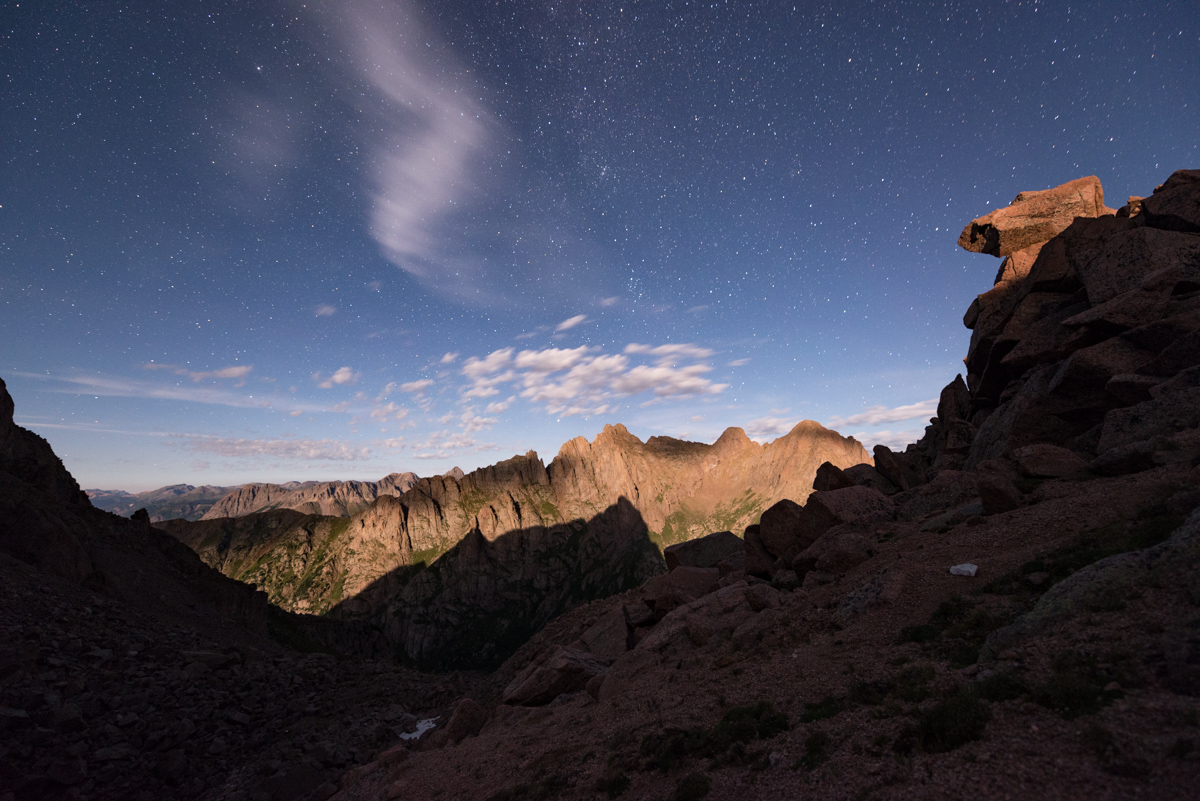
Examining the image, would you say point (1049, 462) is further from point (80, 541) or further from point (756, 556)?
point (80, 541)

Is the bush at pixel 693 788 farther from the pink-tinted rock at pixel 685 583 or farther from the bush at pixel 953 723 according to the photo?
the pink-tinted rock at pixel 685 583

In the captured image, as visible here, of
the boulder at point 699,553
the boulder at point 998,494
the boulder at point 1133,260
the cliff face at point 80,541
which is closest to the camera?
the boulder at point 998,494

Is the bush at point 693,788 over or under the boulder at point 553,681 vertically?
over

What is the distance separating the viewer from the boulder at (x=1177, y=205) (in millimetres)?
26750

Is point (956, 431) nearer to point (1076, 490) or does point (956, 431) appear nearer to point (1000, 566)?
point (1076, 490)

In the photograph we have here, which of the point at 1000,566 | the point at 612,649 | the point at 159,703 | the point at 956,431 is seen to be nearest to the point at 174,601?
the point at 159,703

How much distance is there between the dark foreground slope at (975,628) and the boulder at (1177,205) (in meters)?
0.13

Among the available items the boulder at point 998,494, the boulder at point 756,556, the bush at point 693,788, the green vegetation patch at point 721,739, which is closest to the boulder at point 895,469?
the boulder at point 756,556

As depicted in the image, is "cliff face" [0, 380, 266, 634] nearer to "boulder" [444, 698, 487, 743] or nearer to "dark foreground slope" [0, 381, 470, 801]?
"dark foreground slope" [0, 381, 470, 801]

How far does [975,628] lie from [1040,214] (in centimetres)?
4347

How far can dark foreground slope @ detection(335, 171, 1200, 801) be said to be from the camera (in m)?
8.17

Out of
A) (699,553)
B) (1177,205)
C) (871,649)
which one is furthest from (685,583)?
(1177,205)

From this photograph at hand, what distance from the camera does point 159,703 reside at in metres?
25.5

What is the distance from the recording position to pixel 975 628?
12.8 metres
